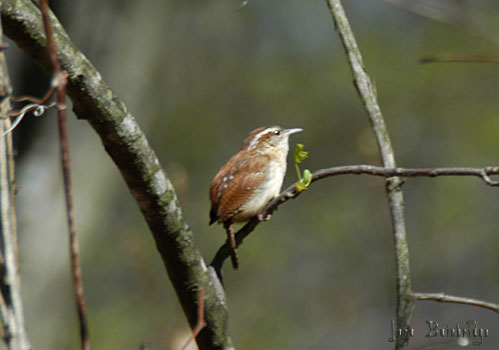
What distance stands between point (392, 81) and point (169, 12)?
4.74 meters

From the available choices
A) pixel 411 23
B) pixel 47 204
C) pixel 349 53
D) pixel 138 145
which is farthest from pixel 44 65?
pixel 411 23

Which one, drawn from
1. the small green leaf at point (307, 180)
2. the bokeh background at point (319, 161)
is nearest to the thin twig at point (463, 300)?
the small green leaf at point (307, 180)

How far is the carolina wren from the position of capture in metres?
3.75

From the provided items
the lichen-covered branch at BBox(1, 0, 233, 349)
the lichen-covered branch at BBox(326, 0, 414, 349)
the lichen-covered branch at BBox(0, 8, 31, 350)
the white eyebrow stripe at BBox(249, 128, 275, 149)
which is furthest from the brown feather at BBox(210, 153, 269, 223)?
the lichen-covered branch at BBox(0, 8, 31, 350)

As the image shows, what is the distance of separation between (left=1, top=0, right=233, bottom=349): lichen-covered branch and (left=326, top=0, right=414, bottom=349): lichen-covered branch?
0.80 m

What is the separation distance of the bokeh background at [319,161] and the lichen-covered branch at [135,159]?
5419mm

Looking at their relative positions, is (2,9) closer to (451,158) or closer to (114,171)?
(114,171)

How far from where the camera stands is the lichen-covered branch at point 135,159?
6.51 ft

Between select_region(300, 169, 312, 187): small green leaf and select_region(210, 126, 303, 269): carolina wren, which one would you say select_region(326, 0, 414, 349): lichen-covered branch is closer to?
select_region(300, 169, 312, 187): small green leaf

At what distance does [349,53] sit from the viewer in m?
2.47

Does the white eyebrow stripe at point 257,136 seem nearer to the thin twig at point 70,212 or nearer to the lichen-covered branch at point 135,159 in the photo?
the lichen-covered branch at point 135,159

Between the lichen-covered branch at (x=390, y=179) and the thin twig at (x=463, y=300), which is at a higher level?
the lichen-covered branch at (x=390, y=179)

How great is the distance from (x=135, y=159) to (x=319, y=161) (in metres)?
8.42

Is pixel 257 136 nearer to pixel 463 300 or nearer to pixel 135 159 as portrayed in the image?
pixel 135 159
